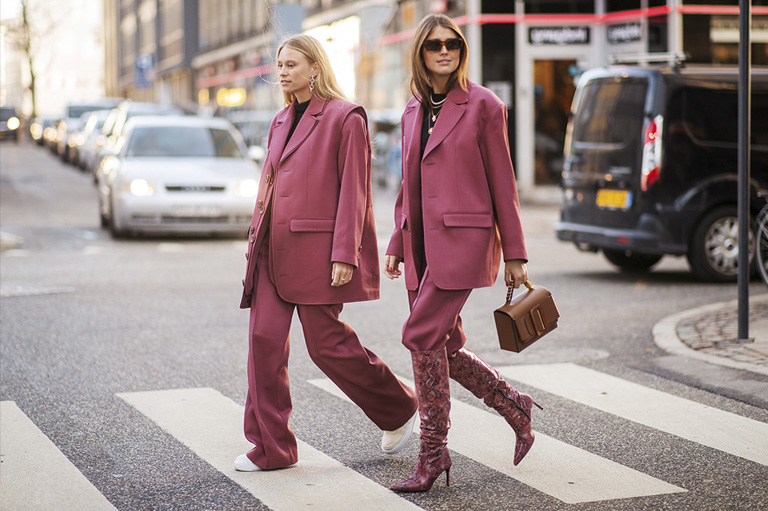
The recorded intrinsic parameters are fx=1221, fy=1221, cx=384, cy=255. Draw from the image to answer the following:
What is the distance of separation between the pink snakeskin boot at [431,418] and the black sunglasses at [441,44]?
1108 mm

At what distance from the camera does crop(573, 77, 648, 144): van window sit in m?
11.1

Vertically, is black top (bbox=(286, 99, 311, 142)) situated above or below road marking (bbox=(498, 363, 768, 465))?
above

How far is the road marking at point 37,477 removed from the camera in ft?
14.3

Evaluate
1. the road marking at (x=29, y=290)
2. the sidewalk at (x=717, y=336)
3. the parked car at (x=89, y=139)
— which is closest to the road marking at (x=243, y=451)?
the sidewalk at (x=717, y=336)

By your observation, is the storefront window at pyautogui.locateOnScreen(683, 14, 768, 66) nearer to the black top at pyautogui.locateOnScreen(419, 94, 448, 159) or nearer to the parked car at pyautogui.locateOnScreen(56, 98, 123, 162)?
the black top at pyautogui.locateOnScreen(419, 94, 448, 159)

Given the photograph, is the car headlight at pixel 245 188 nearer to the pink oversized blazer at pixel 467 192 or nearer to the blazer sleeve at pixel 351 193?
the blazer sleeve at pixel 351 193

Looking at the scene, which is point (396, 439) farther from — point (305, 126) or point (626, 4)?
point (626, 4)

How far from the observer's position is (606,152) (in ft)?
37.2

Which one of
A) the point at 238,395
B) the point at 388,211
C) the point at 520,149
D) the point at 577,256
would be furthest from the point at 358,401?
the point at 520,149

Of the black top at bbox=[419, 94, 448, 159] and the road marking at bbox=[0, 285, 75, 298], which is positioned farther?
the road marking at bbox=[0, 285, 75, 298]

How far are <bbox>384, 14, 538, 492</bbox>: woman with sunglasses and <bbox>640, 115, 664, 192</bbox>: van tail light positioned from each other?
21.9ft

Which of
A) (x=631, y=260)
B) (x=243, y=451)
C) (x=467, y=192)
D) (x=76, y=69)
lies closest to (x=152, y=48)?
(x=76, y=69)

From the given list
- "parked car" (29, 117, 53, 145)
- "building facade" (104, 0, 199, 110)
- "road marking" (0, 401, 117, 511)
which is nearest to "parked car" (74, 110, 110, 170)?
"building facade" (104, 0, 199, 110)

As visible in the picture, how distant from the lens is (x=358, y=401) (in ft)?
16.0
